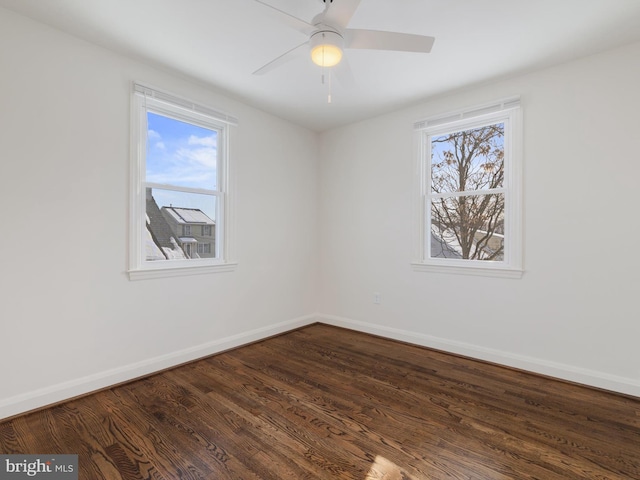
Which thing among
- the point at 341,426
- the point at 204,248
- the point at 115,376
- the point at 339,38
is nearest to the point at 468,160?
the point at 339,38

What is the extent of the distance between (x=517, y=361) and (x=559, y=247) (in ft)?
3.61

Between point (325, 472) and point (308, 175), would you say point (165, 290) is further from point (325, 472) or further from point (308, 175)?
point (308, 175)

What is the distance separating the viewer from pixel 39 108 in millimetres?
2225

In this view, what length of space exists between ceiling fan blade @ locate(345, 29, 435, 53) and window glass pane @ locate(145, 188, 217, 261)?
2.08 meters

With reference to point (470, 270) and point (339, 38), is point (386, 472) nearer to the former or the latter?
point (470, 270)

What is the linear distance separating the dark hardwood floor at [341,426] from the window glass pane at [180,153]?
179 centimetres

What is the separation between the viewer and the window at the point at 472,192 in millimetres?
3000

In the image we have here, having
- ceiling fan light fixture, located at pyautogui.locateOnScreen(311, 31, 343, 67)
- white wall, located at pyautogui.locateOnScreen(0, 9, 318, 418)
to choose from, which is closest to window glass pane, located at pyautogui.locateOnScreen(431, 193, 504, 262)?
ceiling fan light fixture, located at pyautogui.locateOnScreen(311, 31, 343, 67)

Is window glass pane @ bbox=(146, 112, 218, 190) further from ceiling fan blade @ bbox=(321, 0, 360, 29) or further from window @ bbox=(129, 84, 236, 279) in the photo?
ceiling fan blade @ bbox=(321, 0, 360, 29)

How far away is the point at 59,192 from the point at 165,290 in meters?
1.12

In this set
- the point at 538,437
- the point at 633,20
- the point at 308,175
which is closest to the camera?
the point at 538,437

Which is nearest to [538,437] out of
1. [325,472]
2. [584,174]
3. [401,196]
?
[325,472]

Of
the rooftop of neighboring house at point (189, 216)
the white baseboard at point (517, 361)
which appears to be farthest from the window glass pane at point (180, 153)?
the white baseboard at point (517, 361)

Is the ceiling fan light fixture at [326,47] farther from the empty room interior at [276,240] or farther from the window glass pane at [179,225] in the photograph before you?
the window glass pane at [179,225]
